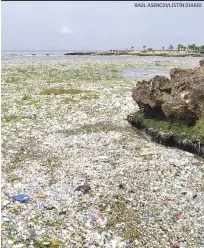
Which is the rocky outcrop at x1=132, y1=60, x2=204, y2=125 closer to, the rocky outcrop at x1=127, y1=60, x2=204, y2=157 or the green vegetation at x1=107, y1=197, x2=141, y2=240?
the rocky outcrop at x1=127, y1=60, x2=204, y2=157

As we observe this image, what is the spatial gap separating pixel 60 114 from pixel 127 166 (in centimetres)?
956

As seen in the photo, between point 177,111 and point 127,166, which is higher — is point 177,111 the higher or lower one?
A: the higher one

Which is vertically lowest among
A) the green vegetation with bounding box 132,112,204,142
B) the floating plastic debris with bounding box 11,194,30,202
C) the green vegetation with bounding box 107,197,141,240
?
the green vegetation with bounding box 107,197,141,240

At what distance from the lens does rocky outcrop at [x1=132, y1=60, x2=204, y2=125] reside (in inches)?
677

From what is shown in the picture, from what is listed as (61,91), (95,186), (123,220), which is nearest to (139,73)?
(61,91)

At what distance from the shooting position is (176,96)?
59.1ft

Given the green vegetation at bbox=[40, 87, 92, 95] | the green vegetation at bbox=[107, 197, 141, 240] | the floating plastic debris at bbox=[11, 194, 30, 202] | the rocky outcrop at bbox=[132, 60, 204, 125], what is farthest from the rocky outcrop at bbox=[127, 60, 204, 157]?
the green vegetation at bbox=[40, 87, 92, 95]

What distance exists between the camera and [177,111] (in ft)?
57.6

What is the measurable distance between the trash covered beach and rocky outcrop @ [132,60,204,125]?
167 centimetres

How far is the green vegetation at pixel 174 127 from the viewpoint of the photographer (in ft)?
52.7

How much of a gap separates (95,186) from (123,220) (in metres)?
2.20

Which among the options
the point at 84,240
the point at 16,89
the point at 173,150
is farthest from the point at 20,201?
the point at 16,89

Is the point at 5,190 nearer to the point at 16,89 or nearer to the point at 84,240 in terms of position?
the point at 84,240

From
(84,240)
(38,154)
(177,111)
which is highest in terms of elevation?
(177,111)
